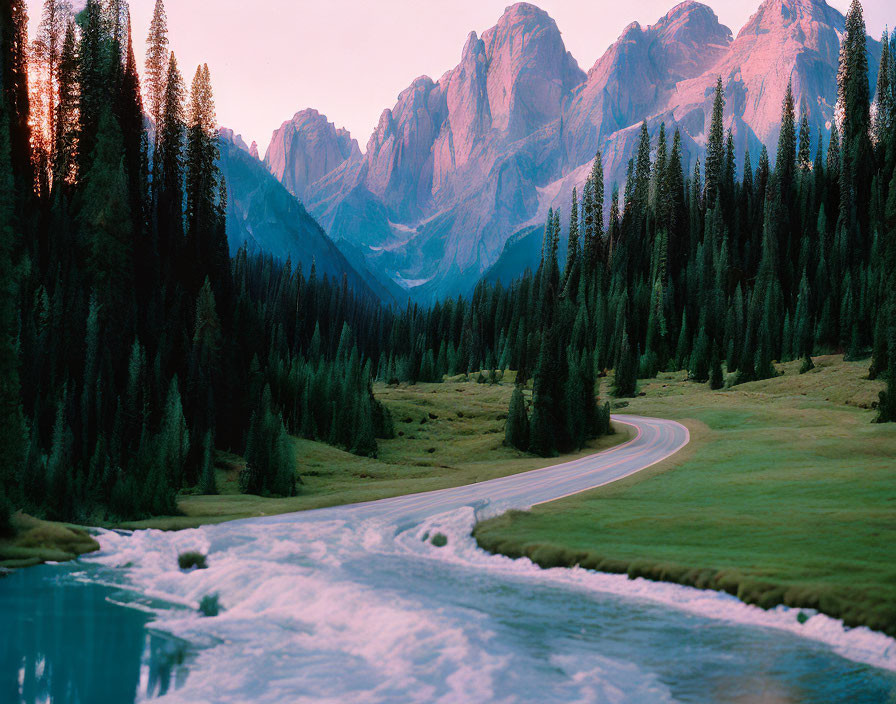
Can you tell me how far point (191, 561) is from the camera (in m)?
30.6

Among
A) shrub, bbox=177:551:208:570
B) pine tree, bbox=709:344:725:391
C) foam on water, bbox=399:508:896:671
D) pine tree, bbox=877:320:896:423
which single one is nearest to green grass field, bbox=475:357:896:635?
foam on water, bbox=399:508:896:671

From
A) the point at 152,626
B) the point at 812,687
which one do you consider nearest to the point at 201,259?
the point at 152,626

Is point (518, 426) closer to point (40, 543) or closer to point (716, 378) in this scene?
point (40, 543)

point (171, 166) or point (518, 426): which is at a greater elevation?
point (171, 166)

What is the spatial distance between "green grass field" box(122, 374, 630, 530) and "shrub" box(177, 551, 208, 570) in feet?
26.8

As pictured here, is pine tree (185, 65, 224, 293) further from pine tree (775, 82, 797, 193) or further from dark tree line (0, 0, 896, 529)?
pine tree (775, 82, 797, 193)

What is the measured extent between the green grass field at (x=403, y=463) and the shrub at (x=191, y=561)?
815 cm

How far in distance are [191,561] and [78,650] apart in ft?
36.4

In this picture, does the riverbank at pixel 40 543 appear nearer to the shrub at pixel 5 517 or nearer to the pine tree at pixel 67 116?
the shrub at pixel 5 517

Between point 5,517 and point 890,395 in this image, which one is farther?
point 890,395

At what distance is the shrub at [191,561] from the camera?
99.3 ft

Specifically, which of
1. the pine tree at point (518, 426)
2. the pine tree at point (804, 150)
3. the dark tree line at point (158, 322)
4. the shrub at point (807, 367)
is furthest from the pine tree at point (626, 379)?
the pine tree at point (804, 150)

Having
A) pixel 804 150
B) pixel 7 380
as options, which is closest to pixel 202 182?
pixel 7 380

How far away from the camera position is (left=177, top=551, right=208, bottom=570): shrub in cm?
3025
